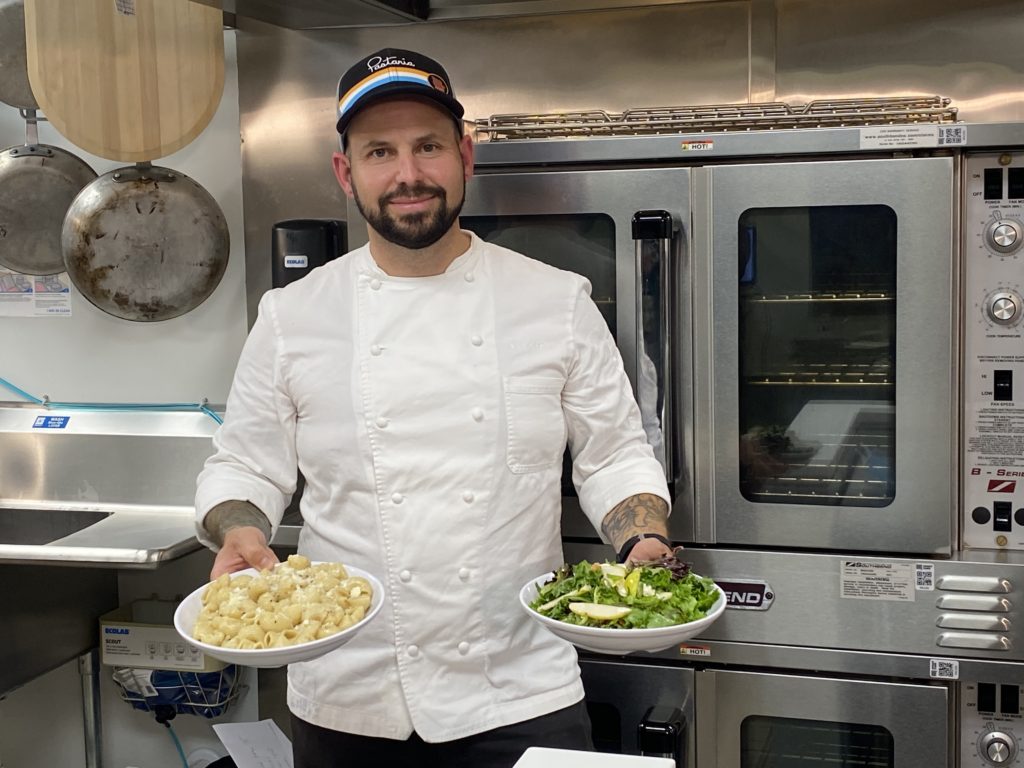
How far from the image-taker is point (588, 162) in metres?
2.36

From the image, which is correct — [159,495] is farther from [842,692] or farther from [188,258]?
[842,692]

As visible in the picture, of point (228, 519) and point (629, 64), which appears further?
point (629, 64)

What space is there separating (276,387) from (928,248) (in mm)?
1281

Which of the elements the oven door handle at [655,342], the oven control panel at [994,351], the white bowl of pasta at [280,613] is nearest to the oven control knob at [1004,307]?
the oven control panel at [994,351]

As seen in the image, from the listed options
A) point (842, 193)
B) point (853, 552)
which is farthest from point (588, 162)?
point (853, 552)

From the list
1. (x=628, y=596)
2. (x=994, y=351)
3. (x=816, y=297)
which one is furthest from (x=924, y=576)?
(x=628, y=596)

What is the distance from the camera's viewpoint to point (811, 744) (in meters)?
2.39

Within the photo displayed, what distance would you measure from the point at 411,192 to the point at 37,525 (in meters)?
1.92

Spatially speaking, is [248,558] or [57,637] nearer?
[248,558]

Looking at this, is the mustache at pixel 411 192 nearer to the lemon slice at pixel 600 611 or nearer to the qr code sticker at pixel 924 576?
the lemon slice at pixel 600 611

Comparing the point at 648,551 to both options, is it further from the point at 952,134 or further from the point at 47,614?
the point at 47,614

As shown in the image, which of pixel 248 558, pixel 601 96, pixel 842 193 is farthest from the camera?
pixel 601 96

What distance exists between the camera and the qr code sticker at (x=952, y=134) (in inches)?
85.4

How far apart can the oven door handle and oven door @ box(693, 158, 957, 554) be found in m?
0.07
